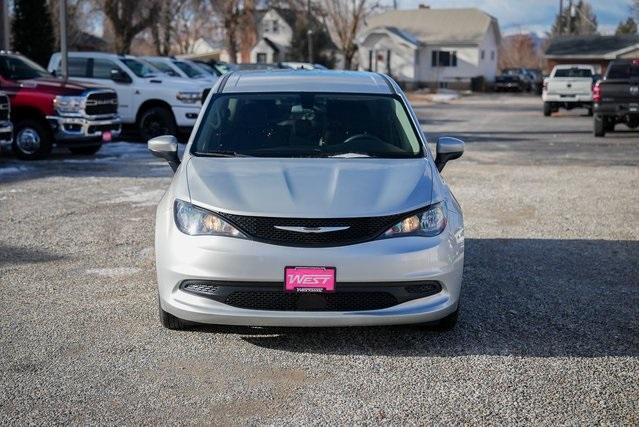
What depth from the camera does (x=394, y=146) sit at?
6.67 meters

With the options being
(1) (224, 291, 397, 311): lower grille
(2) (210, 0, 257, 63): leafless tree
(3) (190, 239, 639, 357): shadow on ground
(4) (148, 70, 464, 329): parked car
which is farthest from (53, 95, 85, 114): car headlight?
(2) (210, 0, 257, 63): leafless tree

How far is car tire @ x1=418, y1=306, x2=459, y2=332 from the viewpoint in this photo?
5.73 m

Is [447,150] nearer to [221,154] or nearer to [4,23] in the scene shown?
[221,154]

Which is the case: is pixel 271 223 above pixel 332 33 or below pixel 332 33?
below

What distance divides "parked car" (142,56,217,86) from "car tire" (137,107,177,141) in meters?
1.70

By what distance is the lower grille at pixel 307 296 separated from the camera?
5.30 metres

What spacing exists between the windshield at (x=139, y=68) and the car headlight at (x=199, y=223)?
48.5 feet

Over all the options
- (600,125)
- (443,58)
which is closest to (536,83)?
(443,58)

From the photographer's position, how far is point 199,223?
5488mm

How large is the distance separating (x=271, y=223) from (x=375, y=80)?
8.25ft

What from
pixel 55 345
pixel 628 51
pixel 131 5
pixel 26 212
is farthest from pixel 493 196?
pixel 628 51

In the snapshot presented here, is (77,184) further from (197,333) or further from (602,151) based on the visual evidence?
(602,151)

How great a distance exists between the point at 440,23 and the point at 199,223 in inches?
2741

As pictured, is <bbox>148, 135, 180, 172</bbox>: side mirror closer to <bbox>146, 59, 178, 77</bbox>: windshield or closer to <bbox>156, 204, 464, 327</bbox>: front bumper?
<bbox>156, 204, 464, 327</bbox>: front bumper
